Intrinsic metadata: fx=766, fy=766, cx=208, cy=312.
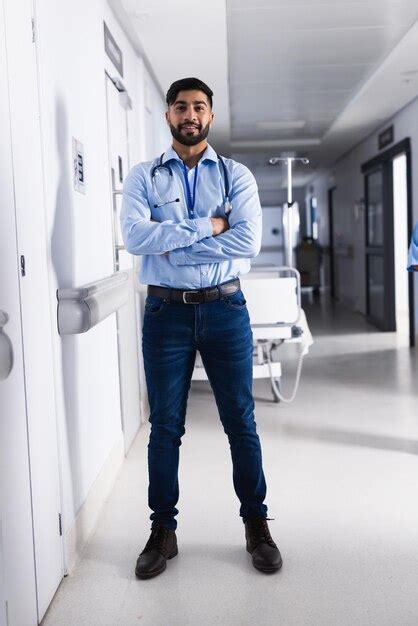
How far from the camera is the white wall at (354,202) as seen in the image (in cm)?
870

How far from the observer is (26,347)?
2.34m

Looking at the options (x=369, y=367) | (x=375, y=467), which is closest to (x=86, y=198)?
(x=375, y=467)

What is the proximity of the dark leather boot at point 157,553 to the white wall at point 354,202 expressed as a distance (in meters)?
6.20

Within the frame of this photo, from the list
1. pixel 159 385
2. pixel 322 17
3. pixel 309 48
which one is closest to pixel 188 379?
pixel 159 385

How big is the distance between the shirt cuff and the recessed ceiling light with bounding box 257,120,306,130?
7840 mm

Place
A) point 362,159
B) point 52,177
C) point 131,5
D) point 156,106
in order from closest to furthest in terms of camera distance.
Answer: point 52,177
point 131,5
point 156,106
point 362,159

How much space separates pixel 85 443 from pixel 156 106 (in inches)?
176

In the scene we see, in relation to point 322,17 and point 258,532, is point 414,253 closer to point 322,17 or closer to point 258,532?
point 322,17

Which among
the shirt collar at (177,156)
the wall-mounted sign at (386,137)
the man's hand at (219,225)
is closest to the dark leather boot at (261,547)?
the man's hand at (219,225)

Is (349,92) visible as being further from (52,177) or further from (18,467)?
(18,467)

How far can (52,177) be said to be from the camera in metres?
2.73

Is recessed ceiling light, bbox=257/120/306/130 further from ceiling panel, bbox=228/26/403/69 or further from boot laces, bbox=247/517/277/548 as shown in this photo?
boot laces, bbox=247/517/277/548

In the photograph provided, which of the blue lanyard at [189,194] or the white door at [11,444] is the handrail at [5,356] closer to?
the white door at [11,444]

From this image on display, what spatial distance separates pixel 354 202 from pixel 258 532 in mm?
10498
